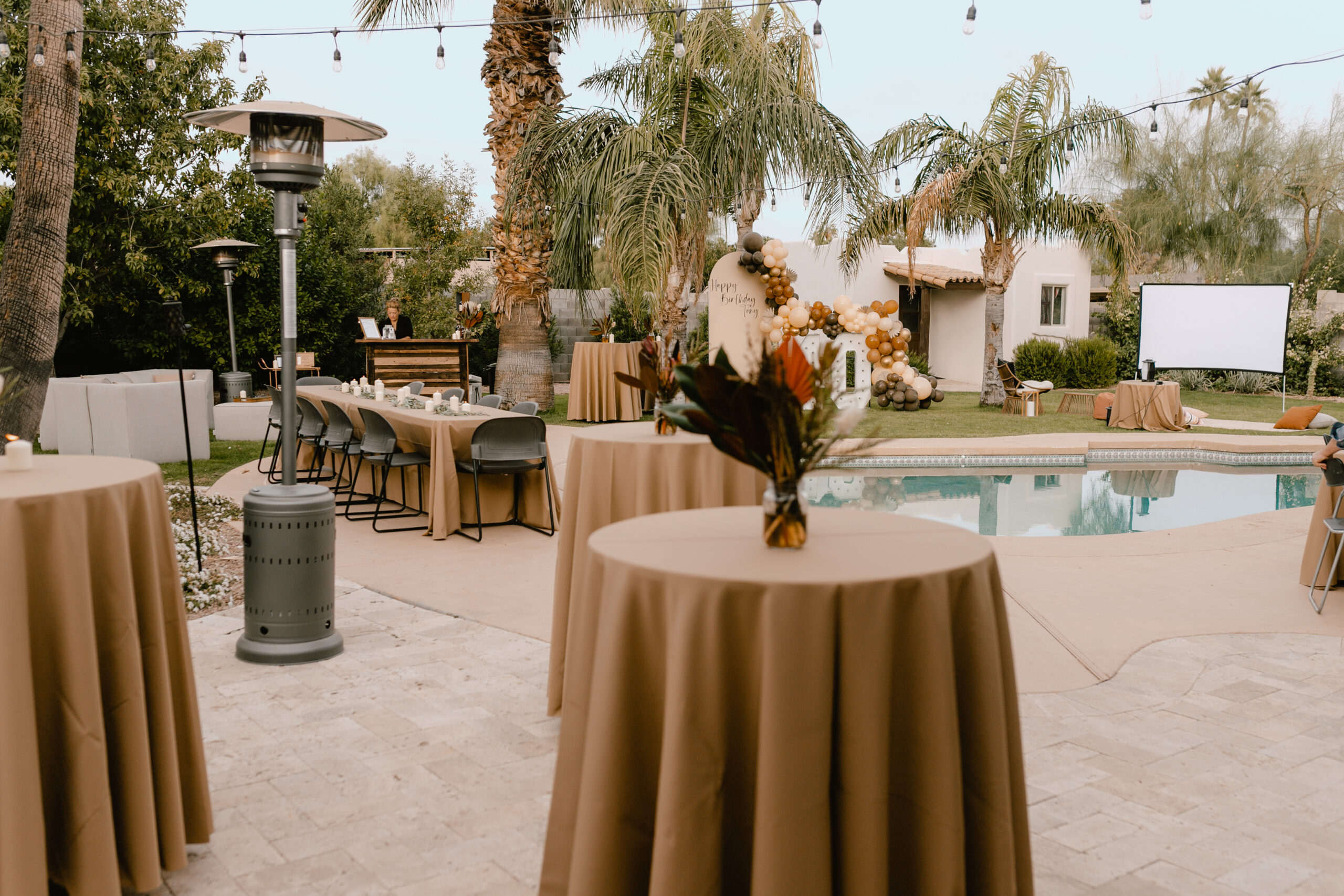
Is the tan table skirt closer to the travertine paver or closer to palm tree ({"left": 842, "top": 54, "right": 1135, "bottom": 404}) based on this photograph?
the travertine paver

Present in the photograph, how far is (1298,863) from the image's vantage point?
2418 millimetres

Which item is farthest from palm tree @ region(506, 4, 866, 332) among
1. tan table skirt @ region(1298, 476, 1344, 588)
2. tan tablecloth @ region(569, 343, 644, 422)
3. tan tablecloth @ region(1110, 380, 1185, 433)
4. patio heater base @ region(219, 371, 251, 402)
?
tan table skirt @ region(1298, 476, 1344, 588)

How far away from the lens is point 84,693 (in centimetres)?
205

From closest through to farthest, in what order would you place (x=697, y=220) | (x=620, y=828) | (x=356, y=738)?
(x=620, y=828)
(x=356, y=738)
(x=697, y=220)

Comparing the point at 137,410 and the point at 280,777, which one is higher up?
the point at 137,410

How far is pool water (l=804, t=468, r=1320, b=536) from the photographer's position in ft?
25.7

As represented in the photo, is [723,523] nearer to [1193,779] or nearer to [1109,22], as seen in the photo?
[1193,779]

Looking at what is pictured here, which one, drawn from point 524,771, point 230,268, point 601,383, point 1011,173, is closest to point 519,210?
point 601,383

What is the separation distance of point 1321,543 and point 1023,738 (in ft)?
9.74

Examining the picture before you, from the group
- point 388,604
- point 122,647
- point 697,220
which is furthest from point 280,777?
point 697,220

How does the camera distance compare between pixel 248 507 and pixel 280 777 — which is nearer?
pixel 280 777

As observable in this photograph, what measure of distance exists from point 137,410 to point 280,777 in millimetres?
7620

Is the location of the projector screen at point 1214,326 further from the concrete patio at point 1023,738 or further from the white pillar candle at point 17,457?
the white pillar candle at point 17,457

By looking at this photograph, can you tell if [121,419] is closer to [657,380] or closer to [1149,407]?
[657,380]
